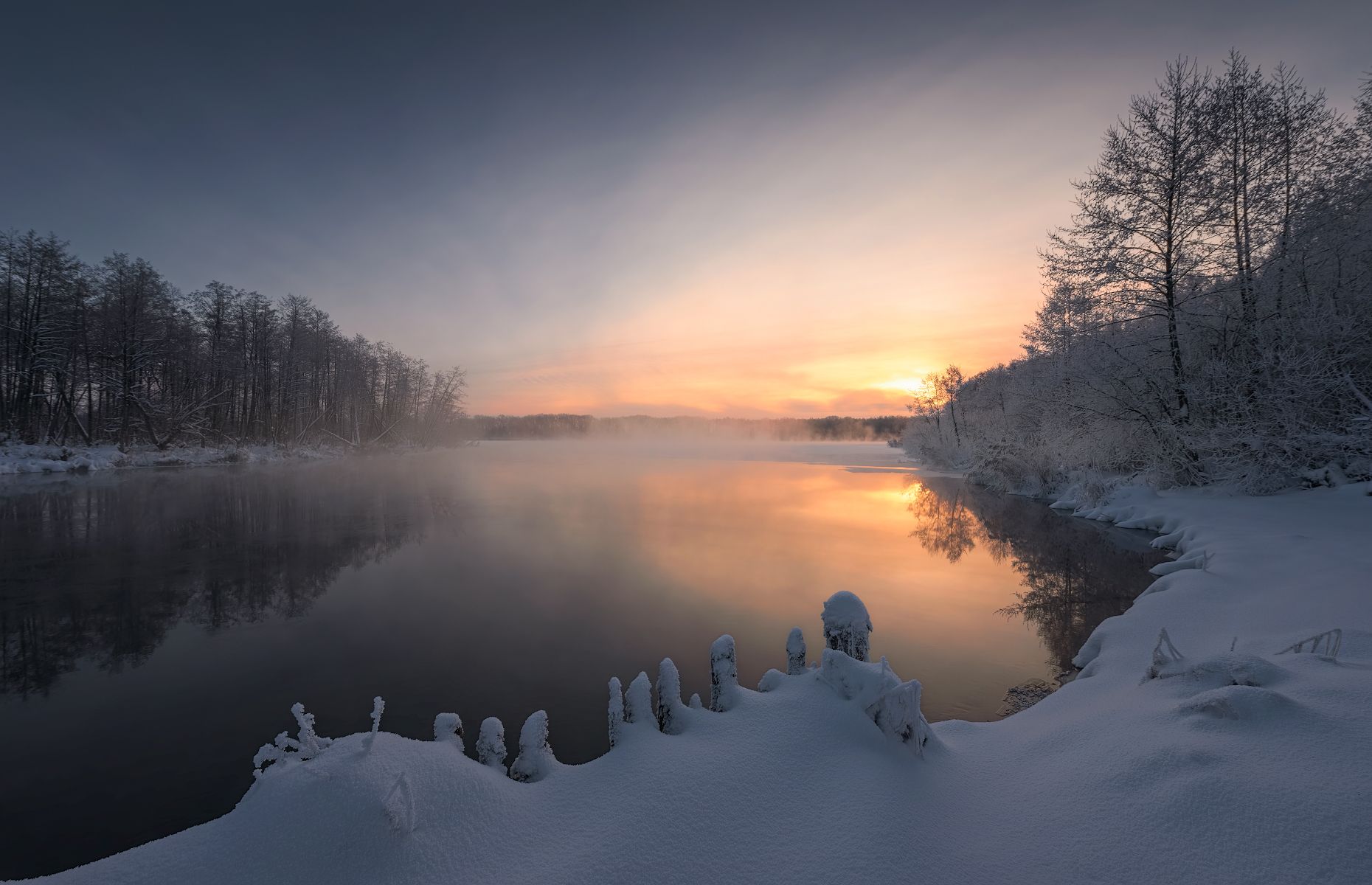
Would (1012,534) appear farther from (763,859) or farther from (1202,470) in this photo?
(763,859)

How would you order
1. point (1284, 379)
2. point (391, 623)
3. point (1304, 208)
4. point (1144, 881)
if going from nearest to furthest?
1. point (1144, 881)
2. point (391, 623)
3. point (1284, 379)
4. point (1304, 208)

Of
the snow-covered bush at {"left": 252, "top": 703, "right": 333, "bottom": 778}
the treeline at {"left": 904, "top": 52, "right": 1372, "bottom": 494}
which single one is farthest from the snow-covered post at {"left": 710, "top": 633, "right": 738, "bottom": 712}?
the treeline at {"left": 904, "top": 52, "right": 1372, "bottom": 494}

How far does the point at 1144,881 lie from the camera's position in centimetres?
178

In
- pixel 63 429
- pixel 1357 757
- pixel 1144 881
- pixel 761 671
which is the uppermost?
pixel 63 429

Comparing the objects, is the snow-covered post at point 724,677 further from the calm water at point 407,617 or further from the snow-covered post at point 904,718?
the calm water at point 407,617

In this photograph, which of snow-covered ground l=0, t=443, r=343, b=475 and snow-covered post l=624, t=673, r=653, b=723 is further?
snow-covered ground l=0, t=443, r=343, b=475

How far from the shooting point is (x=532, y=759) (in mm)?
2857

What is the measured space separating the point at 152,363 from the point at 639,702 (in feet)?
171

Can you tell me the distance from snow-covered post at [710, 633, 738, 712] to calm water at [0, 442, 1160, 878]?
1.66 m

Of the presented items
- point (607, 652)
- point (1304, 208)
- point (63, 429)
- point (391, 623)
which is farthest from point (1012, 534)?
point (63, 429)

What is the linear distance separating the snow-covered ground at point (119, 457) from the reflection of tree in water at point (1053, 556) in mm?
40367

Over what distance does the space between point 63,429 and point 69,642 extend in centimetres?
4416

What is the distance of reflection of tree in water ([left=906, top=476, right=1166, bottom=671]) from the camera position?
699cm

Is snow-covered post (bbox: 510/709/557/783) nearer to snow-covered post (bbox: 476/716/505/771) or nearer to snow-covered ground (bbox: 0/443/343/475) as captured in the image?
snow-covered post (bbox: 476/716/505/771)
